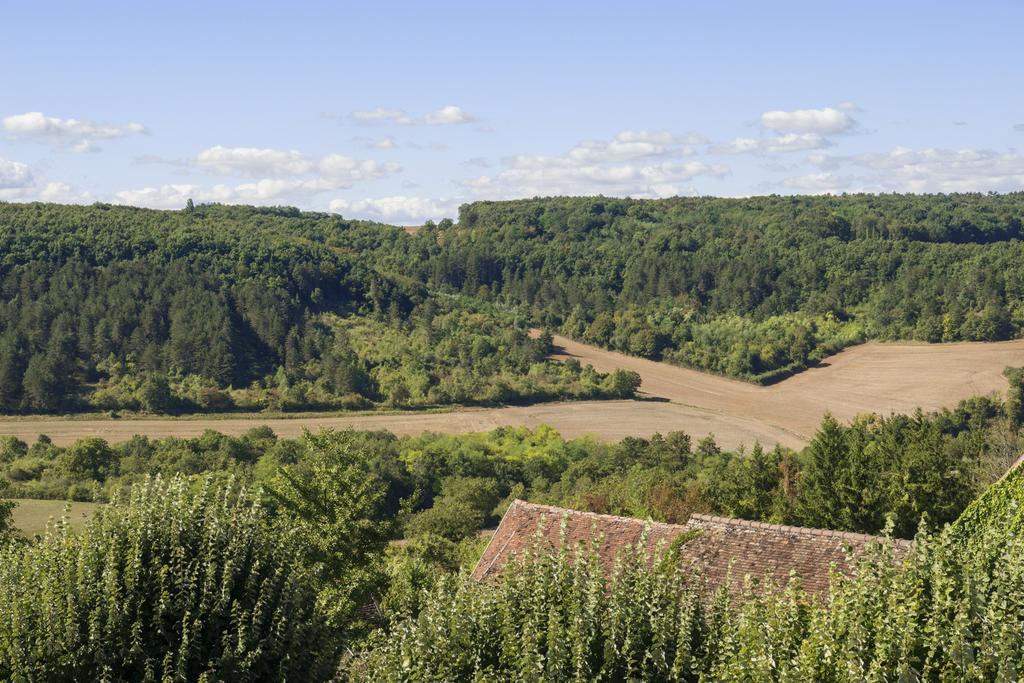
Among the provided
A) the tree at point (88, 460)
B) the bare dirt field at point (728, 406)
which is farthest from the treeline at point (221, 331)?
the tree at point (88, 460)

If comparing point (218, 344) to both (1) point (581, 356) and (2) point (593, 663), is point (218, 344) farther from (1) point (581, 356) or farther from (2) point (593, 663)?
(2) point (593, 663)

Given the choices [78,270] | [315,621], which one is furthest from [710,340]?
[315,621]

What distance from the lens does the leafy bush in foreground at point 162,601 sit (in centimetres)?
1408

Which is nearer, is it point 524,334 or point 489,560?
point 489,560

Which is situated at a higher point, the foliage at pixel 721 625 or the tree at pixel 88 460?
the foliage at pixel 721 625

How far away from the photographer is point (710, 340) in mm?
106438

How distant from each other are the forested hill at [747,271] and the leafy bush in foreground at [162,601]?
84687mm

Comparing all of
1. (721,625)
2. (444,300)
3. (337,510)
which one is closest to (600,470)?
(337,510)

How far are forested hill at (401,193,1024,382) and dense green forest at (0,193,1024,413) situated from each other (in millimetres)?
323

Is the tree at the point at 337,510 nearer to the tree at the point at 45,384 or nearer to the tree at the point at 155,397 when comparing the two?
the tree at the point at 155,397

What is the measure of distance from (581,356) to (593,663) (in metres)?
91.1

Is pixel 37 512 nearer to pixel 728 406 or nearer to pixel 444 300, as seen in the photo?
pixel 728 406

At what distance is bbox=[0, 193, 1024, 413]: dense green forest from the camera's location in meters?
84.8

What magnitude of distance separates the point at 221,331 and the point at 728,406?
4369 centimetres
